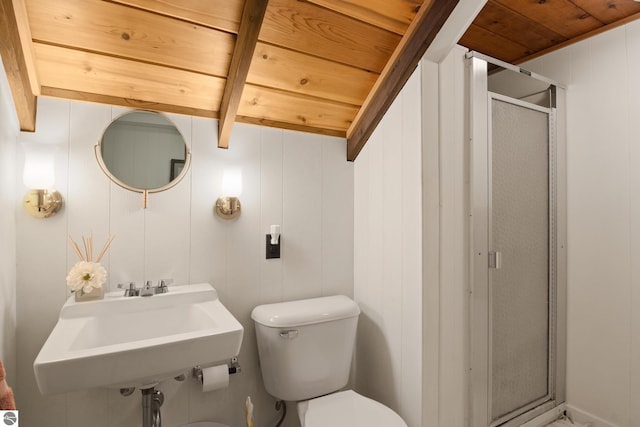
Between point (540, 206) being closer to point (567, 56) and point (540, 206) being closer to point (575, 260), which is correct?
point (575, 260)

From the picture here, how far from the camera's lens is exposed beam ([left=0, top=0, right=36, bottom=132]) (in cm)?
95

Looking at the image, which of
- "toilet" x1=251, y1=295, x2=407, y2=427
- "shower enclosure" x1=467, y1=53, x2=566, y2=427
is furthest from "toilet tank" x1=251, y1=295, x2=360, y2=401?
"shower enclosure" x1=467, y1=53, x2=566, y2=427

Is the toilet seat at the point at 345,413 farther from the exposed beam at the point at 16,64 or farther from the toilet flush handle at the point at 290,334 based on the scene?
the exposed beam at the point at 16,64

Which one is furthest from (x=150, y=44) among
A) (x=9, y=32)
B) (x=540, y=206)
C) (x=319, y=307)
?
(x=540, y=206)

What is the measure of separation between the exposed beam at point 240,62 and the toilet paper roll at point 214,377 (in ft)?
3.35

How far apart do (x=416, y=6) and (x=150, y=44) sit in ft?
3.53

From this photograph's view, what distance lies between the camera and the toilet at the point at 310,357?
1458mm

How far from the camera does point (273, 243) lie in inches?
66.4

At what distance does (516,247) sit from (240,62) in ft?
5.42

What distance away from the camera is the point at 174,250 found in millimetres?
1497

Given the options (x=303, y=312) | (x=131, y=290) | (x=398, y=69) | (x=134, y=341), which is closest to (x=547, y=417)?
(x=303, y=312)

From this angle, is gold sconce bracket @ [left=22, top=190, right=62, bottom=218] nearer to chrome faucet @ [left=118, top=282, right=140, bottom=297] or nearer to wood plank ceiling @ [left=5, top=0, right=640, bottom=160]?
wood plank ceiling @ [left=5, top=0, right=640, bottom=160]

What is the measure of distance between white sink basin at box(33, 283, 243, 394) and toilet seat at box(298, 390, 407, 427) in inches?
20.5

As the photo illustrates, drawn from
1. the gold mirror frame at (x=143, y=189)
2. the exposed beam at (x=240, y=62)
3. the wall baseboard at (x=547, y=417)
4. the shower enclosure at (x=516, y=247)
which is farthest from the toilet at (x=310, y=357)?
the wall baseboard at (x=547, y=417)
